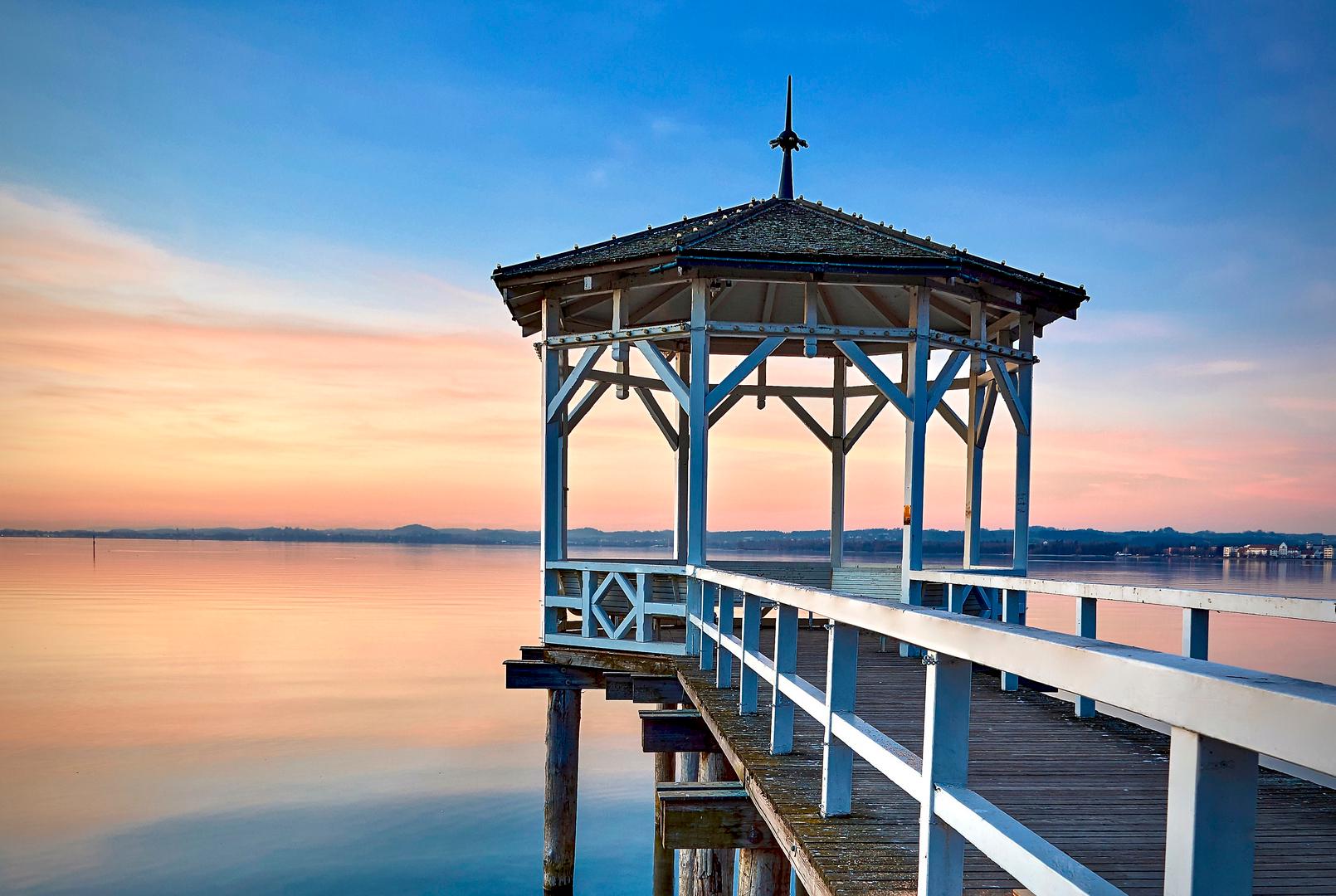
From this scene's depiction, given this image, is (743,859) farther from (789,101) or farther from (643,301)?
(789,101)

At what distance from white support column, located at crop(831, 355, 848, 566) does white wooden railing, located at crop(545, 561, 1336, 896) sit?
7.89m

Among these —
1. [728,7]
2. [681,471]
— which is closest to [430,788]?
[681,471]

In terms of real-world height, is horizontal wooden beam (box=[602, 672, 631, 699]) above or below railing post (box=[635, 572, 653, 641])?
below

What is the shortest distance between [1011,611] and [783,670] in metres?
4.91

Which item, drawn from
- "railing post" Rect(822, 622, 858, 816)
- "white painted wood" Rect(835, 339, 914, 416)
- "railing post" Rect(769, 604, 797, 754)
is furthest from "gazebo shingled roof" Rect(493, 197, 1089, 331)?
"railing post" Rect(822, 622, 858, 816)

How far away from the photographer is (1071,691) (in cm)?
153

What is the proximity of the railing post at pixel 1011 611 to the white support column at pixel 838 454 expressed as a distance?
3.65m

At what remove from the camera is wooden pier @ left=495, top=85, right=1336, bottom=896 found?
153 centimetres

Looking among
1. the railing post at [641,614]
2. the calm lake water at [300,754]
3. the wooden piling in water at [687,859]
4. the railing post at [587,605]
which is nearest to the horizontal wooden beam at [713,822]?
the wooden piling in water at [687,859]

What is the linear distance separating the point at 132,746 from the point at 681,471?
17.6m

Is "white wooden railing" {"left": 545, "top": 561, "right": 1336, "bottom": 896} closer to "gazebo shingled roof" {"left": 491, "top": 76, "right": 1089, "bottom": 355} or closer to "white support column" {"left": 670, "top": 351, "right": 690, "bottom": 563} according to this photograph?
"gazebo shingled roof" {"left": 491, "top": 76, "right": 1089, "bottom": 355}

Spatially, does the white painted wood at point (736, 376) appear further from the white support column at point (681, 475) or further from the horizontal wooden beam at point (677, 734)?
the white support column at point (681, 475)

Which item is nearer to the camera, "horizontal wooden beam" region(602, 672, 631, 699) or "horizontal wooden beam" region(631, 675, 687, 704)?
"horizontal wooden beam" region(631, 675, 687, 704)

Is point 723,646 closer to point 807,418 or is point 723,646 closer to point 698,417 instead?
point 698,417
